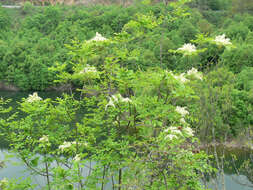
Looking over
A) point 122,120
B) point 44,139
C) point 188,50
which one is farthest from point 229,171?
point 44,139

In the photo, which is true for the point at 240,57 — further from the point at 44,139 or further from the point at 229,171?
the point at 44,139

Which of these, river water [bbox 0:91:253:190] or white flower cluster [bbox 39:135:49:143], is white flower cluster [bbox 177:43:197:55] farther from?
river water [bbox 0:91:253:190]

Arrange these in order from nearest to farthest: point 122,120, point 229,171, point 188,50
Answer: point 188,50
point 122,120
point 229,171

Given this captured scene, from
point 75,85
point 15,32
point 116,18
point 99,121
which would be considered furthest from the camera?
point 15,32

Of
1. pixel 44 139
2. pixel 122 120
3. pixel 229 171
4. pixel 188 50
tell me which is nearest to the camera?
pixel 188 50

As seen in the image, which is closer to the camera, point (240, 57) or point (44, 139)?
point (44, 139)

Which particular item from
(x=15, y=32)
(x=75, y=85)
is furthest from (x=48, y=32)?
(x=75, y=85)

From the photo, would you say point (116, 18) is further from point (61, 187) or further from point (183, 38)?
point (61, 187)

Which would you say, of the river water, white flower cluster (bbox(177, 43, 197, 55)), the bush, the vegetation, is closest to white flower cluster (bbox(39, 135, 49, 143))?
Answer: the vegetation

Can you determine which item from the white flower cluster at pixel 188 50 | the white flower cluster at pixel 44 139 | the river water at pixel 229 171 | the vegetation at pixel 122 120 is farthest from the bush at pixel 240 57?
the white flower cluster at pixel 44 139

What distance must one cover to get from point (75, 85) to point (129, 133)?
26.6 m

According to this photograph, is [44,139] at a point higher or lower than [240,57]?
higher

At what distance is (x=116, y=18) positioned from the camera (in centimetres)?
4122

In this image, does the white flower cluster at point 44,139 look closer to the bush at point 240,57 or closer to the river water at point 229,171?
the river water at point 229,171
